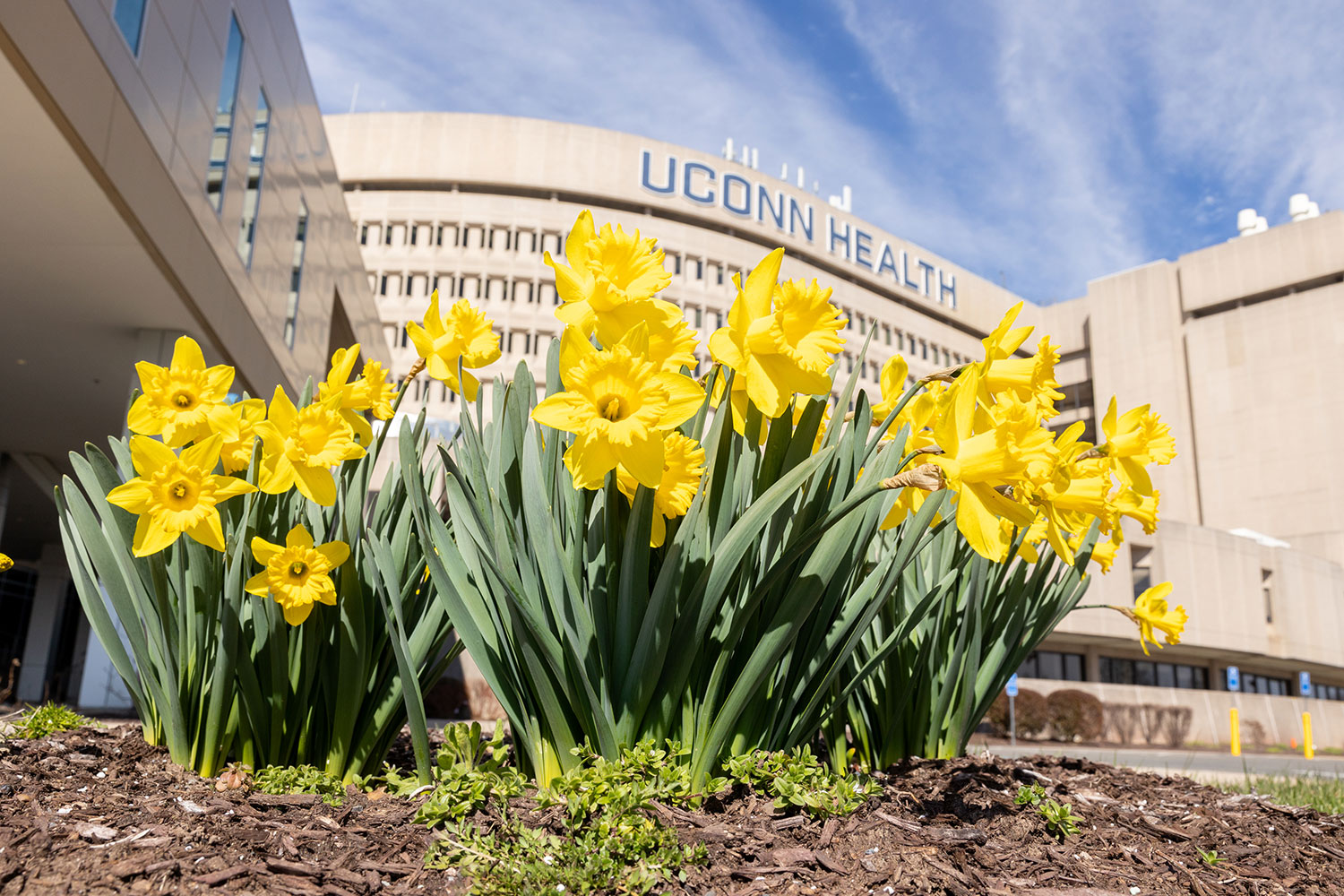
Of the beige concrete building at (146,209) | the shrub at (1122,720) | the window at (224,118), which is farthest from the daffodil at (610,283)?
the shrub at (1122,720)

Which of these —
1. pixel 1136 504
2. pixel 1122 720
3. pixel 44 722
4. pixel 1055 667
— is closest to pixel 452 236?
pixel 1055 667

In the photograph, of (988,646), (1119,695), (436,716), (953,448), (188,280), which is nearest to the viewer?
(953,448)

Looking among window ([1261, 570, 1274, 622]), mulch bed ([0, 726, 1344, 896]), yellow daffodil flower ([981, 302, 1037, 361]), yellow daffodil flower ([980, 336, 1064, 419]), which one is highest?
window ([1261, 570, 1274, 622])

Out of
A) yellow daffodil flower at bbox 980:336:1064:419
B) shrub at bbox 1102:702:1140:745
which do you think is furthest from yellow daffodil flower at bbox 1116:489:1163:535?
shrub at bbox 1102:702:1140:745

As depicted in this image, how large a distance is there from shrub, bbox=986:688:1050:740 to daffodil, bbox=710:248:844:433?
21886mm

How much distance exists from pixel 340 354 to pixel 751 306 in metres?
1.25

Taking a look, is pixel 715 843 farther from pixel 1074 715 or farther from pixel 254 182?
pixel 1074 715

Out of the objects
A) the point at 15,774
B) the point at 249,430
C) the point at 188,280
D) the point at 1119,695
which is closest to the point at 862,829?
the point at 249,430

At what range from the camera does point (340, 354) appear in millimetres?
2377

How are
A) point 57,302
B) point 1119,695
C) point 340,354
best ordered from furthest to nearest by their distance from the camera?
point 1119,695 < point 57,302 < point 340,354

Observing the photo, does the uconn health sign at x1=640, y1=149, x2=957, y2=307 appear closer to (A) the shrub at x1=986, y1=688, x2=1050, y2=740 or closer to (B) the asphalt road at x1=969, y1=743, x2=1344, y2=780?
(A) the shrub at x1=986, y1=688, x2=1050, y2=740

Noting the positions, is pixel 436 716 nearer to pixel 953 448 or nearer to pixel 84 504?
pixel 84 504

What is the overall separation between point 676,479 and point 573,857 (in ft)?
2.25

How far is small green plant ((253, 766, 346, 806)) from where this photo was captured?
6.61ft
